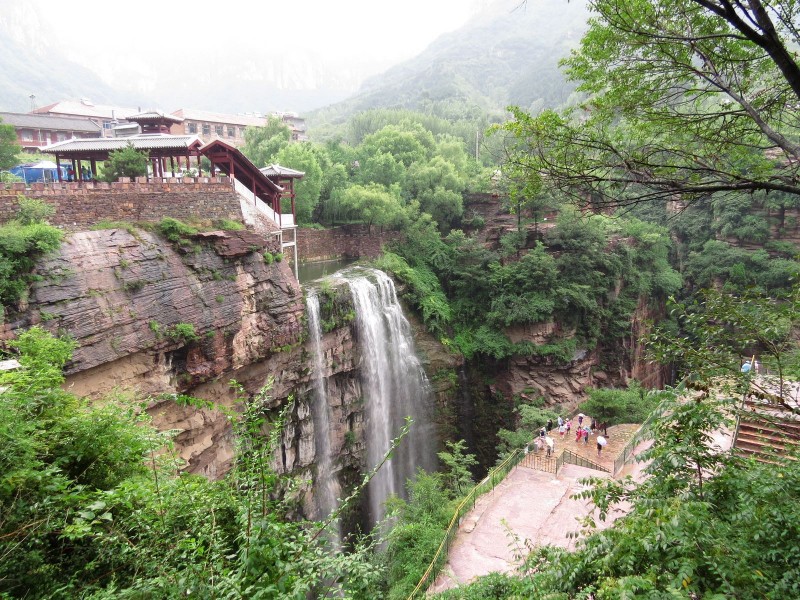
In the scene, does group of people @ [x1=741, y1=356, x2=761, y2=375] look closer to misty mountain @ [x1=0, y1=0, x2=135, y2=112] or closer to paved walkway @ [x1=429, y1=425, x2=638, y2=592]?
paved walkway @ [x1=429, y1=425, x2=638, y2=592]

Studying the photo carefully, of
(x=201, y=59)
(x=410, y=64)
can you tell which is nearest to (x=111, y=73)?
(x=201, y=59)

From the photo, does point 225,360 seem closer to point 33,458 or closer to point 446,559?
point 446,559

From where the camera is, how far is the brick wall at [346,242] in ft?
88.4

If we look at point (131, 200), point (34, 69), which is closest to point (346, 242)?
point (131, 200)

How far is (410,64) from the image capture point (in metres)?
129

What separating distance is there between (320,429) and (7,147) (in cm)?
2130

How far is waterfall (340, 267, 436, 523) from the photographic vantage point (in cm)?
2106

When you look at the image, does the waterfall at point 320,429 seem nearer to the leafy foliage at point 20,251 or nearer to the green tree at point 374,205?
the leafy foliage at point 20,251

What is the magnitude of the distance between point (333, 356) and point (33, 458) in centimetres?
1473

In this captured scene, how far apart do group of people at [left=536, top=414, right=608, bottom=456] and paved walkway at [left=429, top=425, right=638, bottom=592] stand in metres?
1.49

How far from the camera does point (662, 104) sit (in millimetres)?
6742

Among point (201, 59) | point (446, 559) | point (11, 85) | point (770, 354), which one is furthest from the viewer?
point (201, 59)

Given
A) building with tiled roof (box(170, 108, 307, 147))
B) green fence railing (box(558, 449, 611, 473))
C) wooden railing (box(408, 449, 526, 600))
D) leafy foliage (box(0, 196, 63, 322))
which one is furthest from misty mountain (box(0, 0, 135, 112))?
green fence railing (box(558, 449, 611, 473))

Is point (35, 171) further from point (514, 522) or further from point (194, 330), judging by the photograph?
point (514, 522)
